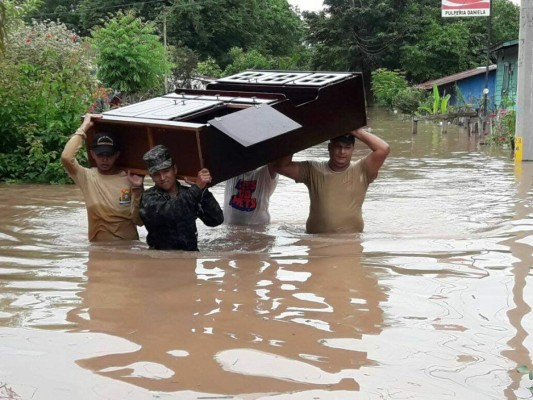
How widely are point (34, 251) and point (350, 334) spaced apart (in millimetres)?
3748

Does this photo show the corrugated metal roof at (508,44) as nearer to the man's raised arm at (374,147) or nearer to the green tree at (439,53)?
the green tree at (439,53)

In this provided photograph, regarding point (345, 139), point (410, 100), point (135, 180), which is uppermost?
point (410, 100)

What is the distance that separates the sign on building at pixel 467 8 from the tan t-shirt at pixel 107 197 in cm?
1787

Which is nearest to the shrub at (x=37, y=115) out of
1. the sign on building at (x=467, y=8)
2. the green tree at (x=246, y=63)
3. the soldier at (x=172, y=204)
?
the soldier at (x=172, y=204)

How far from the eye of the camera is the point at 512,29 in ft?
193

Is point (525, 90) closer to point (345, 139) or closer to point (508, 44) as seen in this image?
point (345, 139)

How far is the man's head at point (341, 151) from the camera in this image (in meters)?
7.19

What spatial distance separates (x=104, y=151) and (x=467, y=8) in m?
18.7

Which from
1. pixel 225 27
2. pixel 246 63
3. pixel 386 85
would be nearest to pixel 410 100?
pixel 386 85

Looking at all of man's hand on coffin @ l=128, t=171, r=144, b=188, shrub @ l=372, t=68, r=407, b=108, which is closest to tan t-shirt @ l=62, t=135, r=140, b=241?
man's hand on coffin @ l=128, t=171, r=144, b=188

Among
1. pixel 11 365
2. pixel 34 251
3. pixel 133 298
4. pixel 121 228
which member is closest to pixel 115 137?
pixel 121 228

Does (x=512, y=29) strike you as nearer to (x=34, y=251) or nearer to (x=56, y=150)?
(x=56, y=150)

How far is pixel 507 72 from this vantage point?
34531 mm

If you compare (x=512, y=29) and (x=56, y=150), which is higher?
(x=512, y=29)
